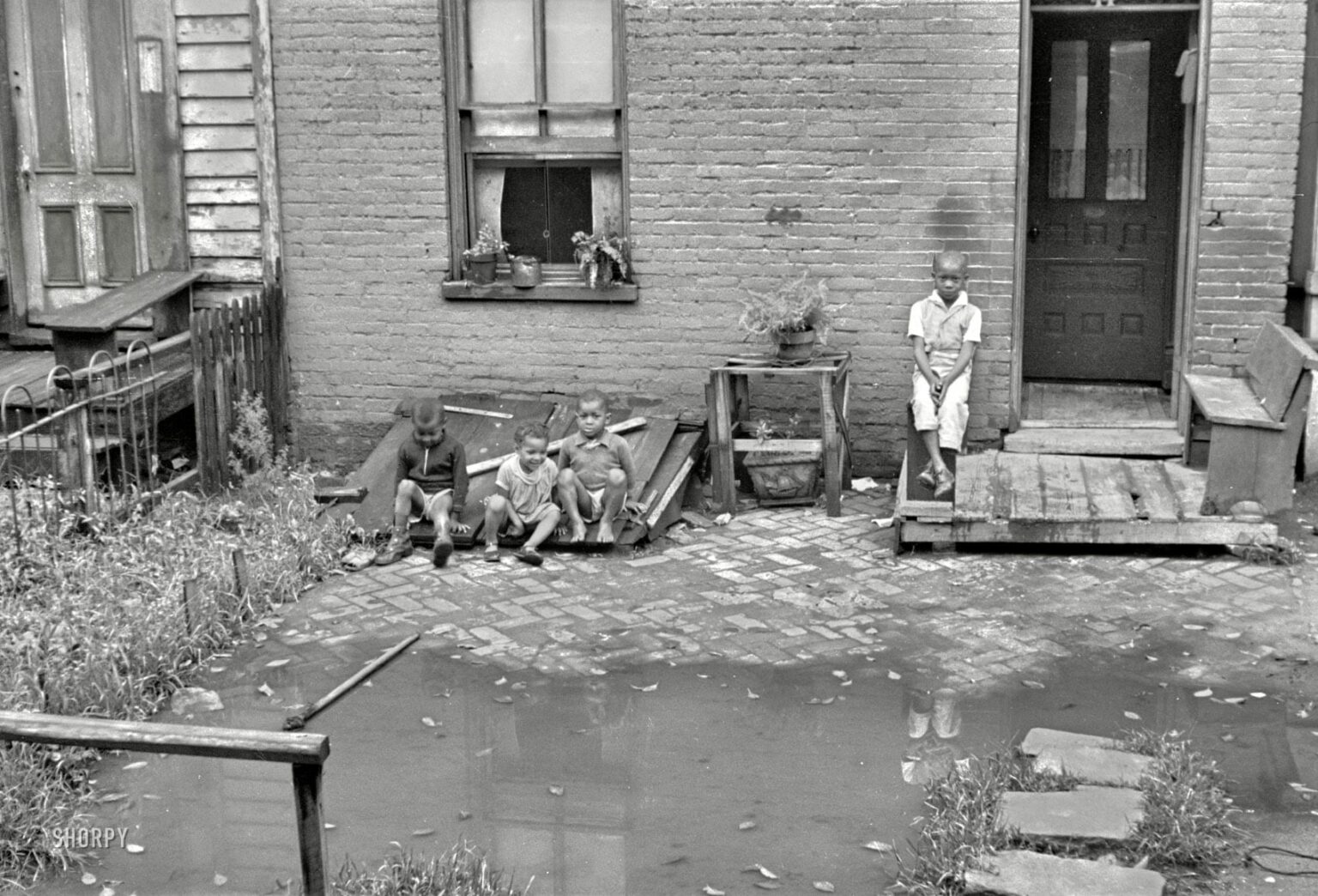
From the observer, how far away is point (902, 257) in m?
9.76

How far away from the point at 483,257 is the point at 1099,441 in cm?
429

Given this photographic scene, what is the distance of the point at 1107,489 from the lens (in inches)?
337

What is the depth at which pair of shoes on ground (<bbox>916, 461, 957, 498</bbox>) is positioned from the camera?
8.72 meters

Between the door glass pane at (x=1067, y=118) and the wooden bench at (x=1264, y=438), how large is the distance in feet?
10.1

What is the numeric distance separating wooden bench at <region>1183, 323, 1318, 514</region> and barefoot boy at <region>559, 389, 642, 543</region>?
129 inches

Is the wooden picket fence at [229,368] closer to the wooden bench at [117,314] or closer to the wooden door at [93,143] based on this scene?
the wooden bench at [117,314]

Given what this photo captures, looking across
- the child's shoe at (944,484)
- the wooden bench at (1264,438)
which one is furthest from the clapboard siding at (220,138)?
the wooden bench at (1264,438)

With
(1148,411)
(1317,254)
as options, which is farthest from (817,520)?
(1317,254)

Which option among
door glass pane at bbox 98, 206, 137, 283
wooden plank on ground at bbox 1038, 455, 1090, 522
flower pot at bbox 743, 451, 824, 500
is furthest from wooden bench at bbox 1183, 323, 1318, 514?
door glass pane at bbox 98, 206, 137, 283

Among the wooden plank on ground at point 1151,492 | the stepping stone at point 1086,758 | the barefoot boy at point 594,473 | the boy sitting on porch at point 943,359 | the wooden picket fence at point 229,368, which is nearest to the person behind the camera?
the stepping stone at point 1086,758

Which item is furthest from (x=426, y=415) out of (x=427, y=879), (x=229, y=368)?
(x=427, y=879)

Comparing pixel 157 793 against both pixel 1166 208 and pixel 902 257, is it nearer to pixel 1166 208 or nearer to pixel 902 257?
pixel 902 257

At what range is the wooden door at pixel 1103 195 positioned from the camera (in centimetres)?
1080

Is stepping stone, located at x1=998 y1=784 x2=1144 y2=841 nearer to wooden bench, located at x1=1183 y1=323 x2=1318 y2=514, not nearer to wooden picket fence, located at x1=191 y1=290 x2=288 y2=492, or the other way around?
wooden bench, located at x1=1183 y1=323 x2=1318 y2=514
